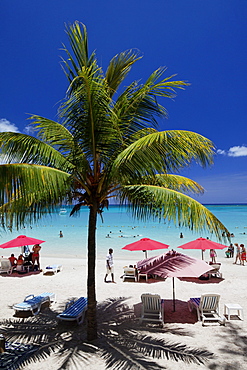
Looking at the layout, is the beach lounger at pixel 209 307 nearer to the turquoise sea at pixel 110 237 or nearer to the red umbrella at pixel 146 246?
the turquoise sea at pixel 110 237

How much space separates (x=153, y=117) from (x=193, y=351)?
17.5ft

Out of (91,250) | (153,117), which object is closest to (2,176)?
(91,250)

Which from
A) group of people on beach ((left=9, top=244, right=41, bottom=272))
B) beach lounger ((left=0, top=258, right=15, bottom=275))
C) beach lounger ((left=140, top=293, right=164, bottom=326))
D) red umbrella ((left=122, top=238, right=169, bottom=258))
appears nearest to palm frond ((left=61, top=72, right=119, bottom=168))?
beach lounger ((left=140, top=293, right=164, bottom=326))

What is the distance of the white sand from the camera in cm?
539

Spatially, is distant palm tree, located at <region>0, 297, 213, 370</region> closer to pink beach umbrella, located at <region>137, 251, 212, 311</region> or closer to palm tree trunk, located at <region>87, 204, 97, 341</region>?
palm tree trunk, located at <region>87, 204, 97, 341</region>

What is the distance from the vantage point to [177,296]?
9.55 meters

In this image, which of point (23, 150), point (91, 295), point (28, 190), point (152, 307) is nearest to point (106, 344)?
point (91, 295)

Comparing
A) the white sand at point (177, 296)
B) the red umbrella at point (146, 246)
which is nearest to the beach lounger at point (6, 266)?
the white sand at point (177, 296)

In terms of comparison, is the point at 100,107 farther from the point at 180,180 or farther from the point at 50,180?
the point at 180,180

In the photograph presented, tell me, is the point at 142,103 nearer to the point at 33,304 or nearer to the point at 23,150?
the point at 23,150

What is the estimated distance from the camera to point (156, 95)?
617 cm

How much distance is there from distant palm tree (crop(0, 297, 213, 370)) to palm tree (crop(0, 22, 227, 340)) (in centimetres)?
54

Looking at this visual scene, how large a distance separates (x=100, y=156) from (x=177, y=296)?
6358 millimetres

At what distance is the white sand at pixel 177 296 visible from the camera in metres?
5.39
